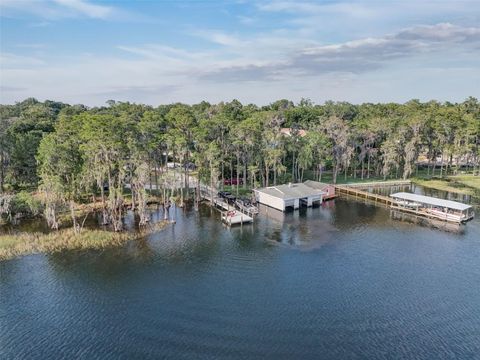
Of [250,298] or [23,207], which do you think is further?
[23,207]

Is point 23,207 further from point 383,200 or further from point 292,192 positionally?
point 383,200

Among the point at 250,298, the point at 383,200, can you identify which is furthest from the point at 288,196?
the point at 250,298

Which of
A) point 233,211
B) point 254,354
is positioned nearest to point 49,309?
point 254,354

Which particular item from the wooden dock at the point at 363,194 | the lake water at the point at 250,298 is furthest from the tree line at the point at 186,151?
the lake water at the point at 250,298

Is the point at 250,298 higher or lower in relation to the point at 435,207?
lower

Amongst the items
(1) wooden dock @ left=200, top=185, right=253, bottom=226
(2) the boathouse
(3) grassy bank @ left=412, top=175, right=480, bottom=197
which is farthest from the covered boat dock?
(1) wooden dock @ left=200, top=185, right=253, bottom=226

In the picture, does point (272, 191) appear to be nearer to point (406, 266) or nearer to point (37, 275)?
point (406, 266)
